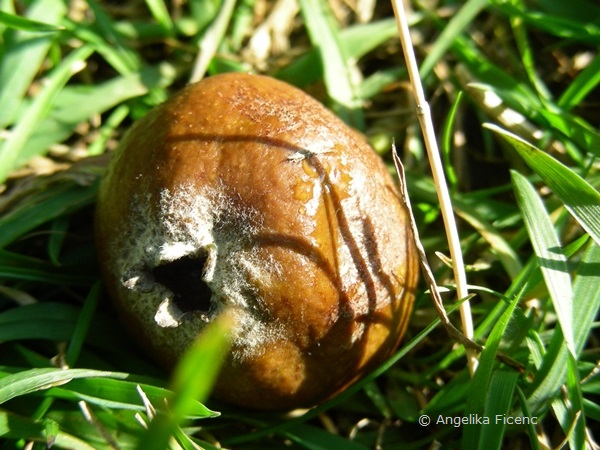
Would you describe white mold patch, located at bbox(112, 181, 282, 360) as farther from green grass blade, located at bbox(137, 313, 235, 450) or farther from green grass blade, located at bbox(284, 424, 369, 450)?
green grass blade, located at bbox(137, 313, 235, 450)

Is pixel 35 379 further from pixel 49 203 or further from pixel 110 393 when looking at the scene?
pixel 49 203

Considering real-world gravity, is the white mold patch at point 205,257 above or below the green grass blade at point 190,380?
below

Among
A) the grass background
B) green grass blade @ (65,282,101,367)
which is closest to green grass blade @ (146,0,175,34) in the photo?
the grass background

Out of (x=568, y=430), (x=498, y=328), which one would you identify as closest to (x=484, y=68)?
(x=498, y=328)

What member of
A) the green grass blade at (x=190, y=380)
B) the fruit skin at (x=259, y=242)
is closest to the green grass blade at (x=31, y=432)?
the fruit skin at (x=259, y=242)

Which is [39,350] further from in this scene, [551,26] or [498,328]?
[551,26]

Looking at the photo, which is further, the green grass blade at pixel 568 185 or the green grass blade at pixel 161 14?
the green grass blade at pixel 161 14

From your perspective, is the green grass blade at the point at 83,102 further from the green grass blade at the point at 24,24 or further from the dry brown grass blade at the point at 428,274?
the dry brown grass blade at the point at 428,274
